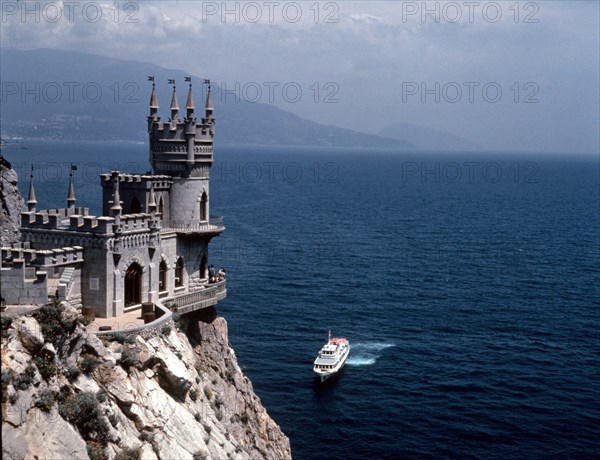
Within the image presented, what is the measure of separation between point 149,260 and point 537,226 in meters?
137

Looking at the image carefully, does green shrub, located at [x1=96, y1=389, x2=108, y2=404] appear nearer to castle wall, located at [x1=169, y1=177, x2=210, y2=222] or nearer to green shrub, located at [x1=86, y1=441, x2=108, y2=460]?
green shrub, located at [x1=86, y1=441, x2=108, y2=460]

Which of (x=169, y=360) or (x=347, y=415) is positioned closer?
(x=169, y=360)

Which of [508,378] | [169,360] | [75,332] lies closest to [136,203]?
[169,360]

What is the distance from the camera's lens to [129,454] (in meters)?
35.1

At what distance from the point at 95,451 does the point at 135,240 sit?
16891mm

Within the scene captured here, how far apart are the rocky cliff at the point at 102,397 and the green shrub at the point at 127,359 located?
0.05 m

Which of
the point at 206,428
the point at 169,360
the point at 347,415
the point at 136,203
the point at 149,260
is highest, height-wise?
the point at 136,203

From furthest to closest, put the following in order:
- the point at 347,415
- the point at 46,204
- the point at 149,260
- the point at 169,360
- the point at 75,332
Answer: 1. the point at 46,204
2. the point at 347,415
3. the point at 149,260
4. the point at 169,360
5. the point at 75,332

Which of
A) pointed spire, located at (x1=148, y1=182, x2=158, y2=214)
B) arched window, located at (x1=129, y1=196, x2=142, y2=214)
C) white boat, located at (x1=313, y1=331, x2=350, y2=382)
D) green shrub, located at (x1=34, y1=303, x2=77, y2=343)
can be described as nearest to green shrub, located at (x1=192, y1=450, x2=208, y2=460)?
green shrub, located at (x1=34, y1=303, x2=77, y2=343)

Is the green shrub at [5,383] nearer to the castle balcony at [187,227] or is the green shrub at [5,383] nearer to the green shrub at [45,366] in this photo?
the green shrub at [45,366]

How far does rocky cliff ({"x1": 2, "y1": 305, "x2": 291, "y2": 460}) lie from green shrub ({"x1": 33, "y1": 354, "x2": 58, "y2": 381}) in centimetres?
4

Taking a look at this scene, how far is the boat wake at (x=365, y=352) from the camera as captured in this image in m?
83.9

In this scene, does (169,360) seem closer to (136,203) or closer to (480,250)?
(136,203)

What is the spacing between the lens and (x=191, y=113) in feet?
180
